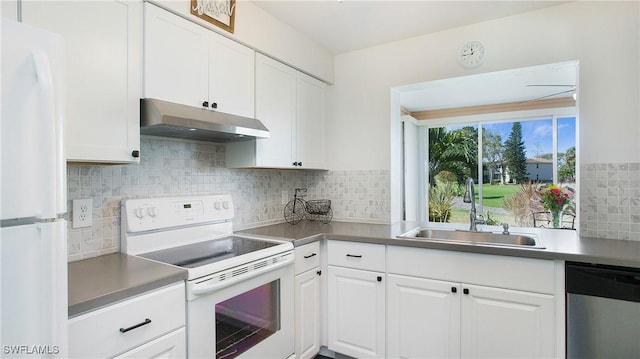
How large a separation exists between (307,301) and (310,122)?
141 centimetres

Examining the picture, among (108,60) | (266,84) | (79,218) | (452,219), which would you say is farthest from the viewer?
(452,219)

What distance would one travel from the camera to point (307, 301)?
6.81 feet

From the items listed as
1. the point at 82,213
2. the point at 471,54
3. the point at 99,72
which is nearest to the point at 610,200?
the point at 471,54

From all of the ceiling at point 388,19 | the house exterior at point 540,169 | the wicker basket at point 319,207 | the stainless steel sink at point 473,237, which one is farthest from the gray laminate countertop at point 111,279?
the house exterior at point 540,169

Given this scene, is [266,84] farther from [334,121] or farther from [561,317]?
[561,317]

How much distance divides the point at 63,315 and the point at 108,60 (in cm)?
105

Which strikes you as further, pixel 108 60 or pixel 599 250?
pixel 599 250

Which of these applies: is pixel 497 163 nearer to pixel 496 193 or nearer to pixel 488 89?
pixel 496 193

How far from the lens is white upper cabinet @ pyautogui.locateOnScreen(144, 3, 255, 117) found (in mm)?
1542

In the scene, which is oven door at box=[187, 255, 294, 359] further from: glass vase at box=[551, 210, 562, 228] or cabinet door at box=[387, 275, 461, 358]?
glass vase at box=[551, 210, 562, 228]

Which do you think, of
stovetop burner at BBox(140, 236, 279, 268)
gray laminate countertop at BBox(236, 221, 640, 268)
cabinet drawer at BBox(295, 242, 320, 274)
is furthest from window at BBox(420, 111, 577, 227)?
stovetop burner at BBox(140, 236, 279, 268)

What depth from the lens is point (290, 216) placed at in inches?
111

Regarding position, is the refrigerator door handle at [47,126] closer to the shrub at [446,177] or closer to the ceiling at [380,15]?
the ceiling at [380,15]

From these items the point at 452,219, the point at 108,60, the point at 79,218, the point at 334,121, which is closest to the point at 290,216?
the point at 334,121
